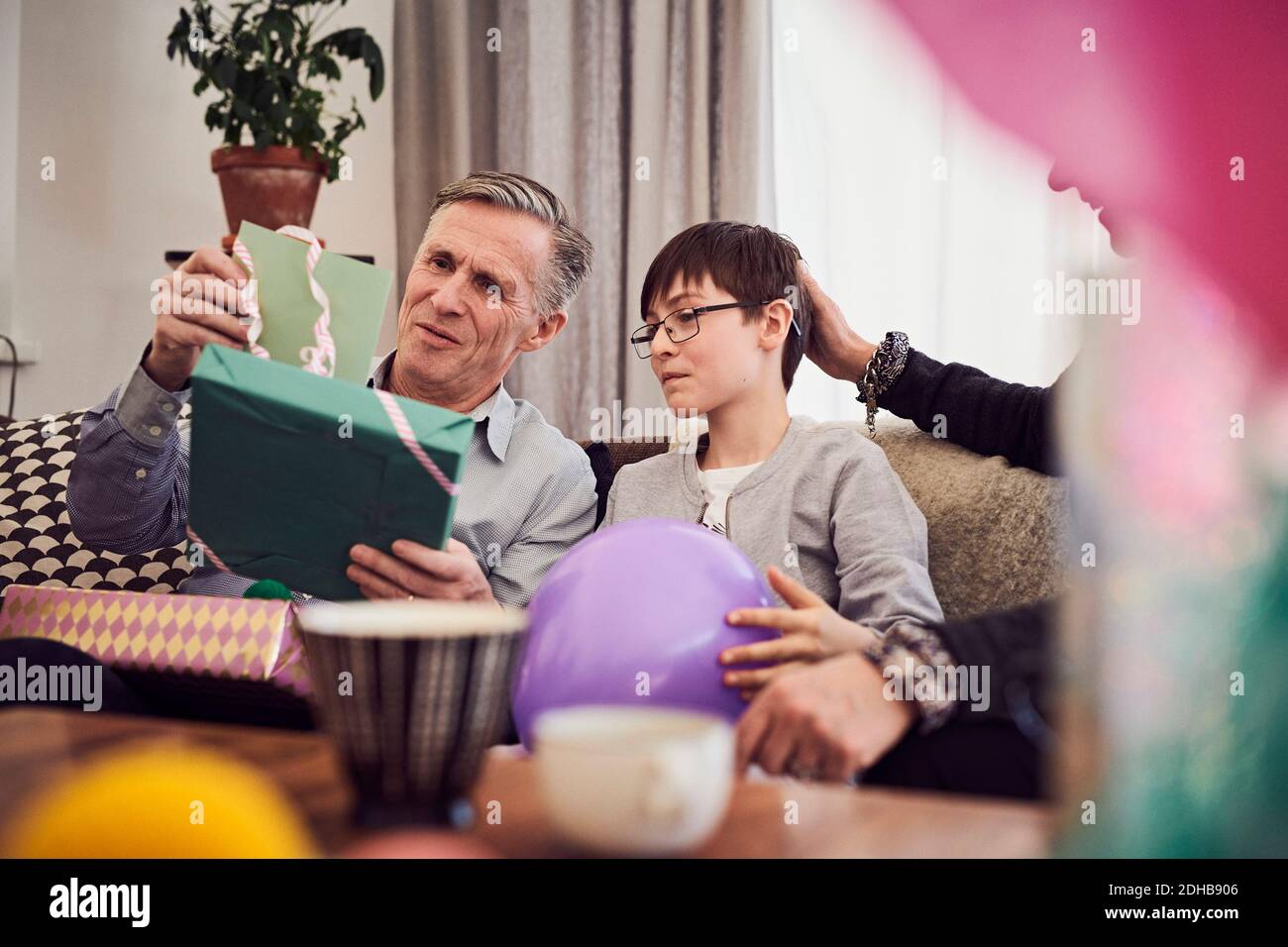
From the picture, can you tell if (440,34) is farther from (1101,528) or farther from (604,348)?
(1101,528)

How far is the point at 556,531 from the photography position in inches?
56.9

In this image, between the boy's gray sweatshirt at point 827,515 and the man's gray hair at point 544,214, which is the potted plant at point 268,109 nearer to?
the man's gray hair at point 544,214

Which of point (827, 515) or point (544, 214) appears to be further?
point (544, 214)

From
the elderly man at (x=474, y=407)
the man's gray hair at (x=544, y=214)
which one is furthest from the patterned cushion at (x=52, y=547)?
the man's gray hair at (x=544, y=214)

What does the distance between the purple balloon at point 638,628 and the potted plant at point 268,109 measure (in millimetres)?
1765

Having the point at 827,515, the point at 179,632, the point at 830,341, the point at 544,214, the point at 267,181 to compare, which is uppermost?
the point at 267,181

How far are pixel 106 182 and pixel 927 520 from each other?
2.41 metres

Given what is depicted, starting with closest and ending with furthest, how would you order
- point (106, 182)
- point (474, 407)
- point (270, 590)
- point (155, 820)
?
1. point (155, 820)
2. point (270, 590)
3. point (474, 407)
4. point (106, 182)

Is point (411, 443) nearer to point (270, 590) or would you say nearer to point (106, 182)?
point (270, 590)

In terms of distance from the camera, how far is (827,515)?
1.30m

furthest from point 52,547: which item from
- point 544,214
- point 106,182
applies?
point 106,182

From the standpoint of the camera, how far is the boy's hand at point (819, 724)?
0.70m

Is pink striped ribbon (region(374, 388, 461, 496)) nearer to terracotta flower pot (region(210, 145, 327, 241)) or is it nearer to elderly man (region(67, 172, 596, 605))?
elderly man (region(67, 172, 596, 605))
